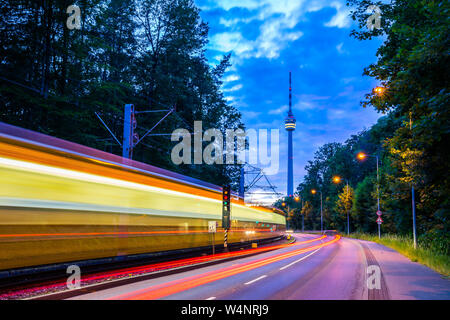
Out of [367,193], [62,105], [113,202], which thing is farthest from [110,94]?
[367,193]

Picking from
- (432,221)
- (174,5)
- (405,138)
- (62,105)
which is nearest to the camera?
(405,138)

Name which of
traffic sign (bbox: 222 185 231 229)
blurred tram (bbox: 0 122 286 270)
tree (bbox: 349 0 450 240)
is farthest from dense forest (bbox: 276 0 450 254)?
blurred tram (bbox: 0 122 286 270)

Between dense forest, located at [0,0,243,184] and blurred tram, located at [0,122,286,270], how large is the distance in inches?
302

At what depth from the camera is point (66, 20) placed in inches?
1000

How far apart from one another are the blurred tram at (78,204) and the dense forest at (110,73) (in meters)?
7.67

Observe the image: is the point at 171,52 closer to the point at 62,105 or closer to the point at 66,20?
the point at 66,20

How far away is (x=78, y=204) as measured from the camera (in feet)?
40.5

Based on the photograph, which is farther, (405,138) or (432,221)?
(432,221)

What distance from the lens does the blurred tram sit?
10031 mm

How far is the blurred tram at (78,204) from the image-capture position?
32.9ft

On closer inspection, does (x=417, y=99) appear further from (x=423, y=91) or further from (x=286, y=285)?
(x=286, y=285)

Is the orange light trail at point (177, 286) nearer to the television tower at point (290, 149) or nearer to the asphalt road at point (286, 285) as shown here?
the asphalt road at point (286, 285)

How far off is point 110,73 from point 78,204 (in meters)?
27.3
